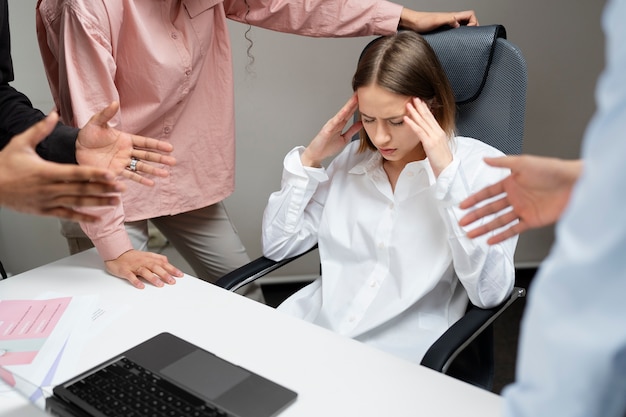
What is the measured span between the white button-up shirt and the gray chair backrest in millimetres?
70

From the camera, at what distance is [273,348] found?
40.4 inches

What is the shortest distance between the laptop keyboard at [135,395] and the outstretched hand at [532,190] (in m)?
0.51

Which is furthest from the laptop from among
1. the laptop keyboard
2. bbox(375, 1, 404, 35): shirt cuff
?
bbox(375, 1, 404, 35): shirt cuff

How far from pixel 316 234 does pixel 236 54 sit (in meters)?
0.93

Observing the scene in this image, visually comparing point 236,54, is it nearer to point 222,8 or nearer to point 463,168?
point 222,8

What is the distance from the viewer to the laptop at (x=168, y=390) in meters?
0.85

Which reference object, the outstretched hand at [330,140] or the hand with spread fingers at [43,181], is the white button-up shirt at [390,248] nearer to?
the outstretched hand at [330,140]

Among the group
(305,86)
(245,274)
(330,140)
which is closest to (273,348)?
(245,274)

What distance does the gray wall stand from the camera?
2.14 metres

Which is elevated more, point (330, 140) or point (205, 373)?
point (330, 140)

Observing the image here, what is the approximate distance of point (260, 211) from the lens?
2.44 metres

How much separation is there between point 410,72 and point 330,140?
0.28 metres

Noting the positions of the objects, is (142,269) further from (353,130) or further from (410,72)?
(410,72)

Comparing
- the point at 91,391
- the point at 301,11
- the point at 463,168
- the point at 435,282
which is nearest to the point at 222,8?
the point at 301,11
